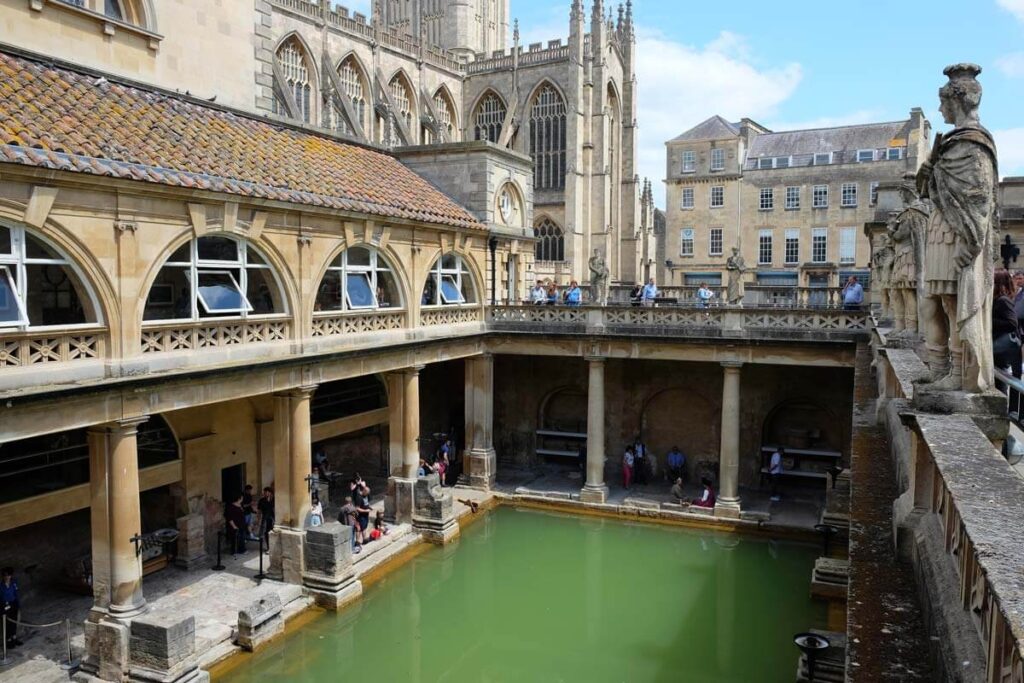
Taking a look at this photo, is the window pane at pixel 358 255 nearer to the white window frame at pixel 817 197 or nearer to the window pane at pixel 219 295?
the window pane at pixel 219 295

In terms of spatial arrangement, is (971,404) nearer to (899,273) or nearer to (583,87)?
(899,273)

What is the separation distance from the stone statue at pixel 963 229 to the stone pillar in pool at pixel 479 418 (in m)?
18.8

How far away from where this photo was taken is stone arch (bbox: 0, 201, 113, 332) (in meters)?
11.4

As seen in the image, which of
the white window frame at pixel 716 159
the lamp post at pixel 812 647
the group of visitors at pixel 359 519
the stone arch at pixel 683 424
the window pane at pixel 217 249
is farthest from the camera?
the white window frame at pixel 716 159

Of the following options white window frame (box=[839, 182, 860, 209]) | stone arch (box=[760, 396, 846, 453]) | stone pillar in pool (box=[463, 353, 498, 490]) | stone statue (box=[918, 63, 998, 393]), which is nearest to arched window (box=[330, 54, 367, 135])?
A: stone pillar in pool (box=[463, 353, 498, 490])

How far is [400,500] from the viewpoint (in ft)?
67.8

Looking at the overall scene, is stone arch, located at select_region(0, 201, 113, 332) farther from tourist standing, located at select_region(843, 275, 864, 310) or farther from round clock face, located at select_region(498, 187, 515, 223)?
tourist standing, located at select_region(843, 275, 864, 310)

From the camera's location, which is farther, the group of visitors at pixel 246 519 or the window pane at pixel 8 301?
the group of visitors at pixel 246 519

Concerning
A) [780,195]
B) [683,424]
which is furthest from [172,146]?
[780,195]

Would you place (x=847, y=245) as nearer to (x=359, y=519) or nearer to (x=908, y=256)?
(x=359, y=519)

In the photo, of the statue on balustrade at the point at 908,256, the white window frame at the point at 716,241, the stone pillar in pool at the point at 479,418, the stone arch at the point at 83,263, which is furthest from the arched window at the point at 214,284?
the white window frame at the point at 716,241

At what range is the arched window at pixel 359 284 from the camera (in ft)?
59.6

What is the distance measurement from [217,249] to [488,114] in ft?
138

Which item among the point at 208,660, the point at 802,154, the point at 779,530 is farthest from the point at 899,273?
the point at 802,154
